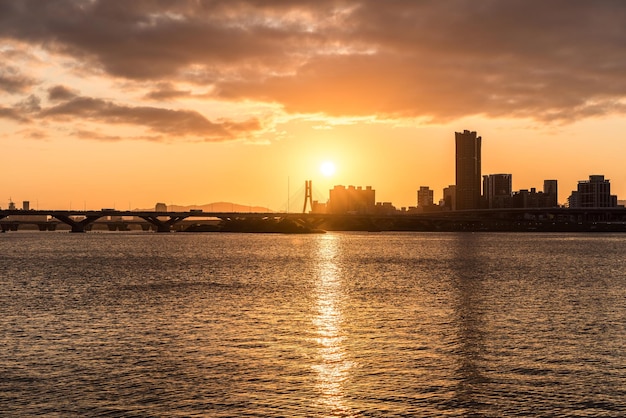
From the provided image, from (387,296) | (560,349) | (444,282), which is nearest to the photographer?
(560,349)

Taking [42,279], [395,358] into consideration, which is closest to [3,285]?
[42,279]

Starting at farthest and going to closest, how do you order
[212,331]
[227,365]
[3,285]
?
1. [3,285]
2. [212,331]
3. [227,365]

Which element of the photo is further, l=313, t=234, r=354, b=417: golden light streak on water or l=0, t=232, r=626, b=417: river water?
l=313, t=234, r=354, b=417: golden light streak on water

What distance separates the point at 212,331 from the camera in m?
47.4

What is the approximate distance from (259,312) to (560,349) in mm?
25419

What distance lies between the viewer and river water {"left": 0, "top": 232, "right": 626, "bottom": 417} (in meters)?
29.4

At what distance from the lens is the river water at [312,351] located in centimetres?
2944

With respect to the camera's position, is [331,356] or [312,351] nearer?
[331,356]

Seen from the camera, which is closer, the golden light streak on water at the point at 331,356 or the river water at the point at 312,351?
the river water at the point at 312,351

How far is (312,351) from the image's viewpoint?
40.5 metres

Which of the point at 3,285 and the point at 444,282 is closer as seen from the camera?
the point at 3,285

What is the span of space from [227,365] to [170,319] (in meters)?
18.2

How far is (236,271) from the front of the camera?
10788 cm

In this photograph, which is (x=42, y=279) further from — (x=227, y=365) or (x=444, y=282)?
(x=227, y=365)
